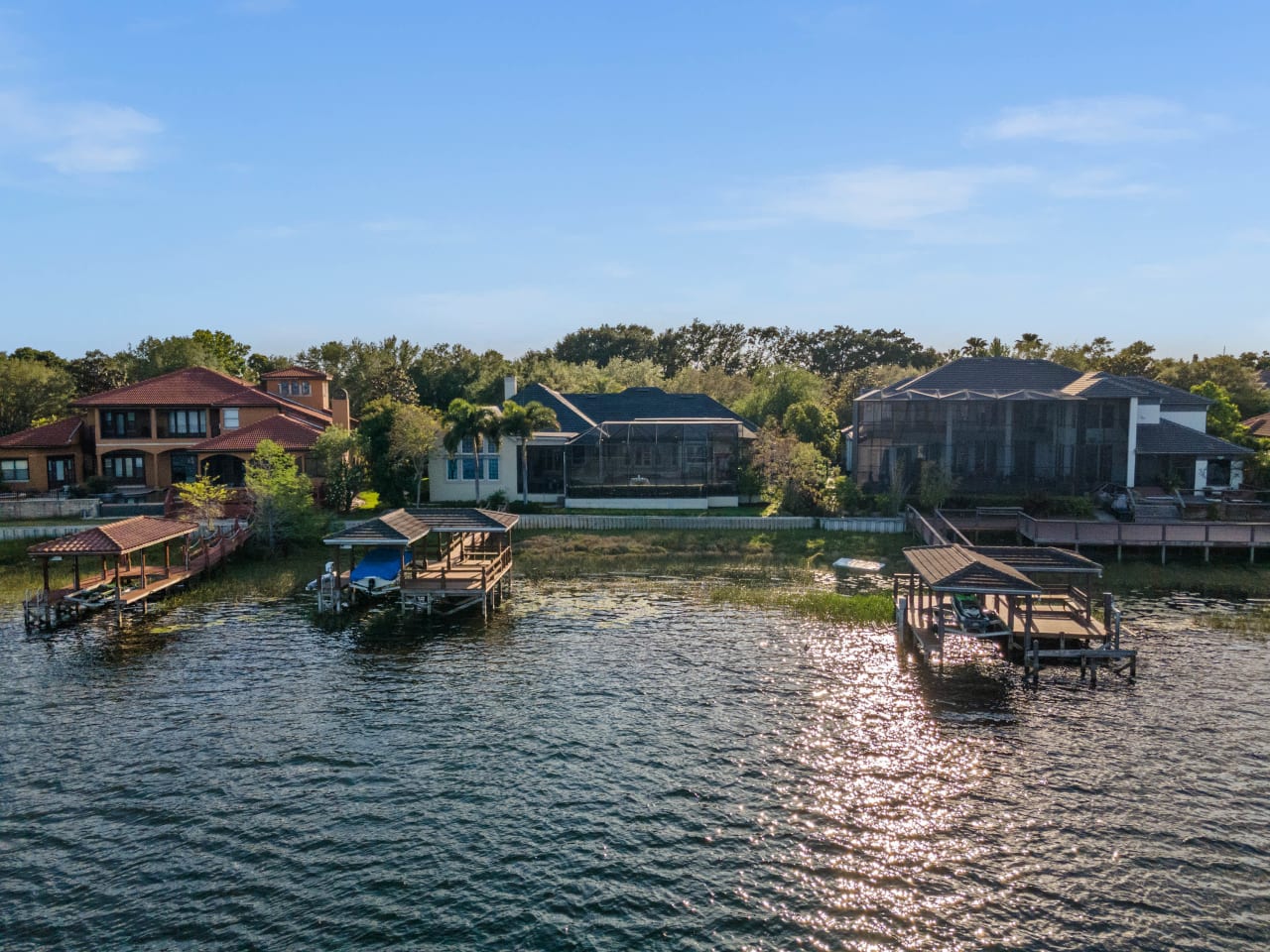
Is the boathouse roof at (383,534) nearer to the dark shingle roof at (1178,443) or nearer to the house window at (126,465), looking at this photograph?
the house window at (126,465)

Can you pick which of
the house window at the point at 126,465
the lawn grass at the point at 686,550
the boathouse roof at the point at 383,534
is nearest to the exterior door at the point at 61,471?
the house window at the point at 126,465

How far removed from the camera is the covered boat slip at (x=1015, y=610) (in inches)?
1085

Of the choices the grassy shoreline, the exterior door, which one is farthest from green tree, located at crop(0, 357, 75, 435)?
the grassy shoreline

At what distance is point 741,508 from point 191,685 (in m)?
36.4

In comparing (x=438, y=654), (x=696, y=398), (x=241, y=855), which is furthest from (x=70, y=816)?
(x=696, y=398)

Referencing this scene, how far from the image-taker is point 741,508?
184ft

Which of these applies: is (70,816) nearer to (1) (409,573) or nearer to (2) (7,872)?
(2) (7,872)

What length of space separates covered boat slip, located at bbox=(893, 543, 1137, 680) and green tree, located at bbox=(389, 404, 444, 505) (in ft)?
106

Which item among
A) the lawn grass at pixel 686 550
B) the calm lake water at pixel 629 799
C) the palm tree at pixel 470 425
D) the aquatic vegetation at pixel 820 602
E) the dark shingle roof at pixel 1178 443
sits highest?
the palm tree at pixel 470 425

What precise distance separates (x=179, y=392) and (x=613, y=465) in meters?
34.1

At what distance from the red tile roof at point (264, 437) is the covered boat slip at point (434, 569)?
73.4 ft

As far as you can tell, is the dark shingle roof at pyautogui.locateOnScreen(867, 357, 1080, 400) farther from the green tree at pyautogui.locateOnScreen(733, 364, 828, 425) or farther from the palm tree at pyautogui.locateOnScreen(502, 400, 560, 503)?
the palm tree at pyautogui.locateOnScreen(502, 400, 560, 503)

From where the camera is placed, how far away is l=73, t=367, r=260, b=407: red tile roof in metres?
62.5

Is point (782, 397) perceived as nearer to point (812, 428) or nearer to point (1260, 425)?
point (812, 428)
